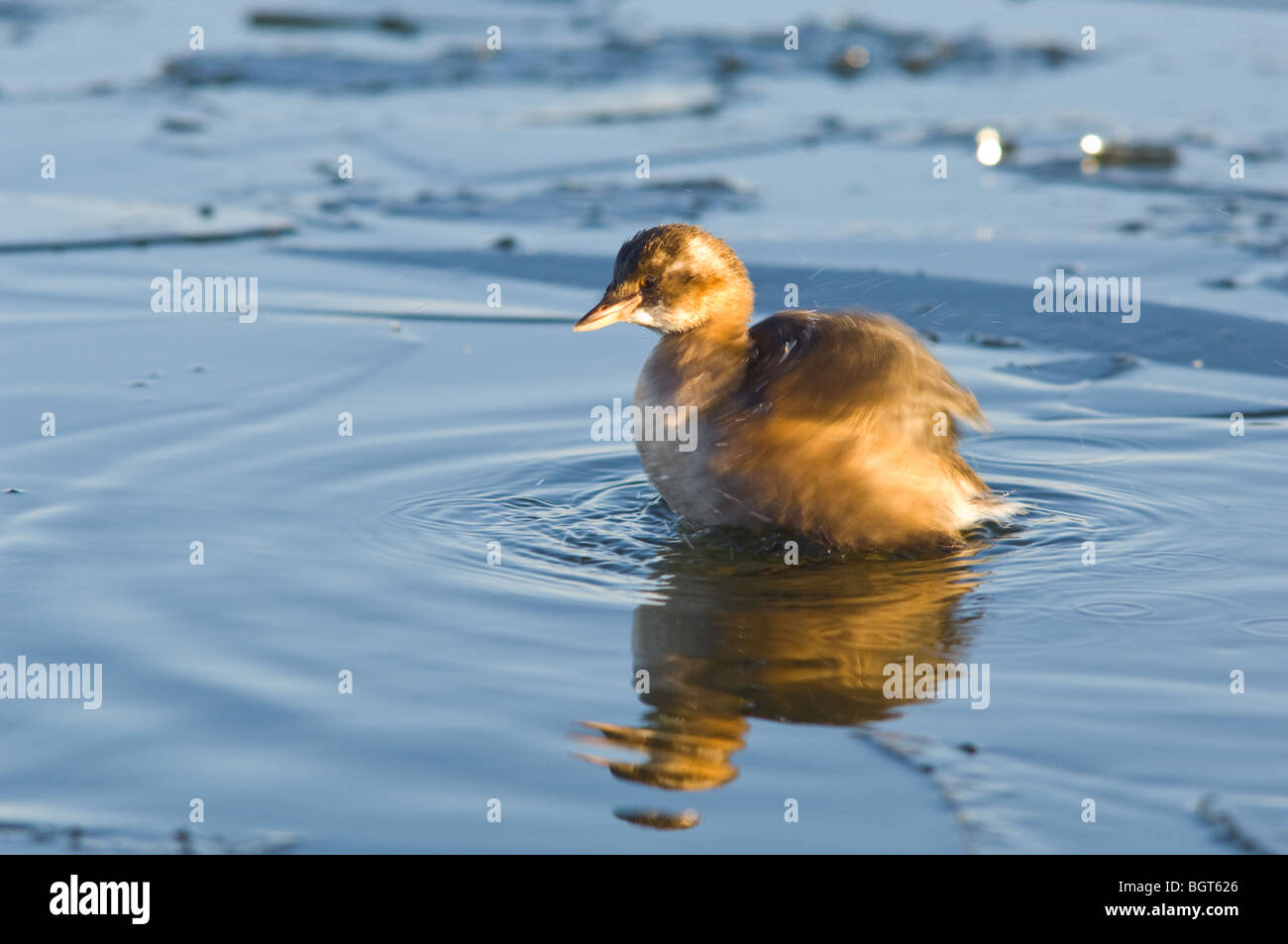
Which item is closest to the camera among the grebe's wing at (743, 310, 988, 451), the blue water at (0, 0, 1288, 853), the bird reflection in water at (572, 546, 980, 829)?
the blue water at (0, 0, 1288, 853)

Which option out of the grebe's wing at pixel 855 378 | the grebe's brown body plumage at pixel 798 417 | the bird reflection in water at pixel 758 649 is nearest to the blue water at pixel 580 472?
the bird reflection in water at pixel 758 649

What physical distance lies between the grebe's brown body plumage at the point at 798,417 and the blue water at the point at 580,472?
0.16 m

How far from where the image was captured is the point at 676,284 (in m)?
5.56

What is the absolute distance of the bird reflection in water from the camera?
399cm

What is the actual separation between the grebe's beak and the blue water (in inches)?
24.2

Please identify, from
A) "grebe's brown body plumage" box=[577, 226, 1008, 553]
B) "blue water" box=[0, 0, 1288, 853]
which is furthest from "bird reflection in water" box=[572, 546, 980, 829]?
"grebe's brown body plumage" box=[577, 226, 1008, 553]

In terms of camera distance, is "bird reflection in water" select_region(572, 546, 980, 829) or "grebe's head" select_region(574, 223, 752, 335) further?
"grebe's head" select_region(574, 223, 752, 335)

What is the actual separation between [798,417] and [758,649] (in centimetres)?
88

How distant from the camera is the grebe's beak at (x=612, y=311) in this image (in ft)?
18.4

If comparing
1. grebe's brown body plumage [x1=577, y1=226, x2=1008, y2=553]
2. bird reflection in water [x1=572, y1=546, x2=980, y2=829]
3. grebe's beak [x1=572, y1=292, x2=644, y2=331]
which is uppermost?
grebe's beak [x1=572, y1=292, x2=644, y2=331]

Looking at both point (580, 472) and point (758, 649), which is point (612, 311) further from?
point (758, 649)

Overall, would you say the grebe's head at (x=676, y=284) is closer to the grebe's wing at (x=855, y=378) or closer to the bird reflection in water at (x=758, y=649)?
the grebe's wing at (x=855, y=378)

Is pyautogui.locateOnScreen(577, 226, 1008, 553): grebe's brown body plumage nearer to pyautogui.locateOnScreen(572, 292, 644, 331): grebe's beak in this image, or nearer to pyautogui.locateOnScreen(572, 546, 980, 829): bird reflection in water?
pyautogui.locateOnScreen(572, 292, 644, 331): grebe's beak

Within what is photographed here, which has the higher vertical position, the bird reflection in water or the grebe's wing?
the grebe's wing
